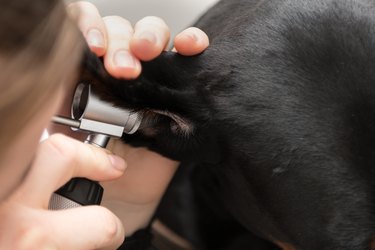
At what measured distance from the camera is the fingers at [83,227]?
0.58m

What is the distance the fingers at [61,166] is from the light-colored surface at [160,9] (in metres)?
0.61

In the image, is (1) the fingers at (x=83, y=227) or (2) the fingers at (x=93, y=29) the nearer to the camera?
(1) the fingers at (x=83, y=227)

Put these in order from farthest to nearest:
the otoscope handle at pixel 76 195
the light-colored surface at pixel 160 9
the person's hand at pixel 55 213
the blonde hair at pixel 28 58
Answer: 1. the light-colored surface at pixel 160 9
2. the otoscope handle at pixel 76 195
3. the person's hand at pixel 55 213
4. the blonde hair at pixel 28 58

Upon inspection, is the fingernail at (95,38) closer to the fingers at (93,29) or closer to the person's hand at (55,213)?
the fingers at (93,29)

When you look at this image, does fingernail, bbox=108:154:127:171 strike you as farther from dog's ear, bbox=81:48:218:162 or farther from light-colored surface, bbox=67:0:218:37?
light-colored surface, bbox=67:0:218:37

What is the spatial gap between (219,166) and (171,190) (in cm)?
22

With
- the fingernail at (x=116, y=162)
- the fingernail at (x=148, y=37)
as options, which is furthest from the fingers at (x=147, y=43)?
the fingernail at (x=116, y=162)

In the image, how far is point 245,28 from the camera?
29.6 inches

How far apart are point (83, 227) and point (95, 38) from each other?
0.83 feet

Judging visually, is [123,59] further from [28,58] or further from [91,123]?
[28,58]

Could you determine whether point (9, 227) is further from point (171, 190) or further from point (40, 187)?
point (171, 190)

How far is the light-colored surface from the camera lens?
125 cm

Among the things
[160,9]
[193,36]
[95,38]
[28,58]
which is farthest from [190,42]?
[160,9]

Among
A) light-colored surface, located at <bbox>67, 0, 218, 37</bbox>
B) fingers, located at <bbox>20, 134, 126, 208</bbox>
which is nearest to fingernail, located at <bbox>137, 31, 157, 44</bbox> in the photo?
fingers, located at <bbox>20, 134, 126, 208</bbox>
